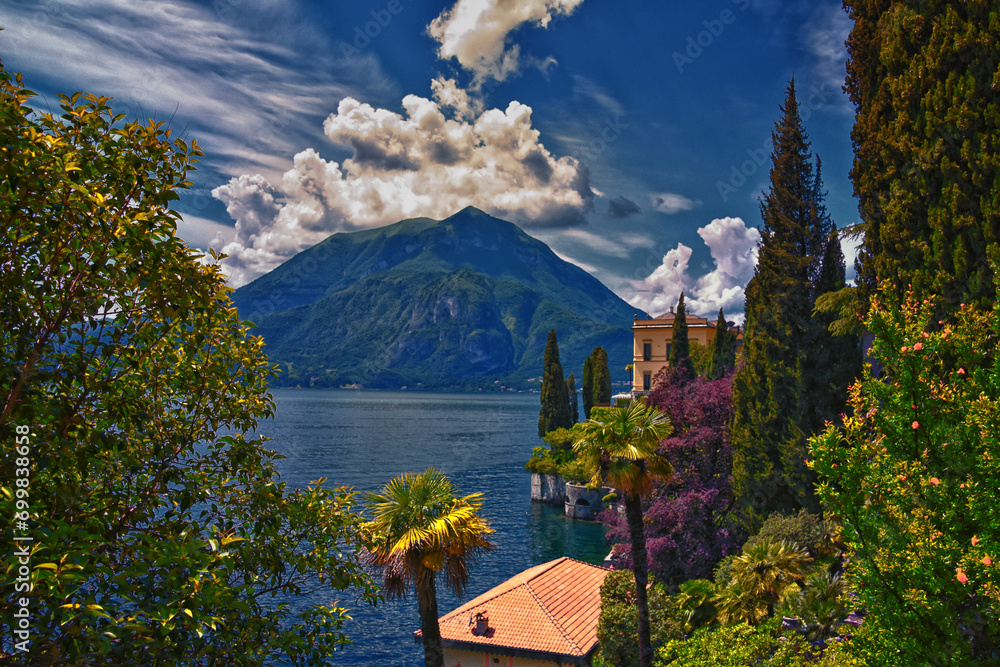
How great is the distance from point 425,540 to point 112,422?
8.25 m

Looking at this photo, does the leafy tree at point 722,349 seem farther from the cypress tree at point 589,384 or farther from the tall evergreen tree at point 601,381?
the cypress tree at point 589,384

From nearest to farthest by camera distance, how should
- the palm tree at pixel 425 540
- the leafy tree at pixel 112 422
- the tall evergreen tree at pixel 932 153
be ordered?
the leafy tree at pixel 112 422 < the tall evergreen tree at pixel 932 153 < the palm tree at pixel 425 540

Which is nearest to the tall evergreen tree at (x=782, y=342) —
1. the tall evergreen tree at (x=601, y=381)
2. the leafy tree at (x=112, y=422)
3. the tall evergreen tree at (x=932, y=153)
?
the tall evergreen tree at (x=932, y=153)

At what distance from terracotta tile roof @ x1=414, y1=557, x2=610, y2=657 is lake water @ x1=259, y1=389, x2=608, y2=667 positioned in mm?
3538

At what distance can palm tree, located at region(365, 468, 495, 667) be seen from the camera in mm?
12891

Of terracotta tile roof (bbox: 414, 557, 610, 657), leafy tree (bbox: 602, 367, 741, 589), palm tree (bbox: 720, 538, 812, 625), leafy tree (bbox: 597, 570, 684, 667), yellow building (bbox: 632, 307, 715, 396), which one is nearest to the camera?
palm tree (bbox: 720, 538, 812, 625)

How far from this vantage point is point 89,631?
4.02 metres

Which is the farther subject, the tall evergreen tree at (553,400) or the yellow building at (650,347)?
the tall evergreen tree at (553,400)

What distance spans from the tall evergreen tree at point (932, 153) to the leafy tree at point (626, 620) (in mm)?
13420

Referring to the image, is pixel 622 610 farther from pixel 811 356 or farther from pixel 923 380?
pixel 923 380

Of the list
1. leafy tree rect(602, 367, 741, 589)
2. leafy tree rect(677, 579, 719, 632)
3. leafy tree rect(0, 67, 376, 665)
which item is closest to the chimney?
leafy tree rect(677, 579, 719, 632)

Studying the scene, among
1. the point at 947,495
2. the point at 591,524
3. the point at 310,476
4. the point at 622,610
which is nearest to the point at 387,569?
the point at 947,495

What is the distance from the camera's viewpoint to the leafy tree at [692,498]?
25.9 meters

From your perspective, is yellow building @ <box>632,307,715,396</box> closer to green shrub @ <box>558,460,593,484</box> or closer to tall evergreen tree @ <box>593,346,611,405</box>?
green shrub @ <box>558,460,593,484</box>
